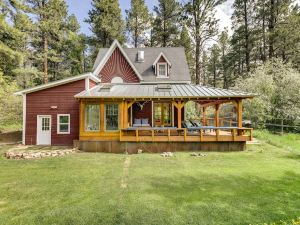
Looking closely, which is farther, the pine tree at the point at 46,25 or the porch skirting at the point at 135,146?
the pine tree at the point at 46,25

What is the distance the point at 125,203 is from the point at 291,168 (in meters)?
6.66

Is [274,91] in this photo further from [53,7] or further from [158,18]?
[53,7]

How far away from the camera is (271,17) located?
25297 millimetres

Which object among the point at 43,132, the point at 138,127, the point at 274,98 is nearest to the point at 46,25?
the point at 43,132

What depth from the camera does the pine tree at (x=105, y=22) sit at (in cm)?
2625

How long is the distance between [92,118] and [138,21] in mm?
21993

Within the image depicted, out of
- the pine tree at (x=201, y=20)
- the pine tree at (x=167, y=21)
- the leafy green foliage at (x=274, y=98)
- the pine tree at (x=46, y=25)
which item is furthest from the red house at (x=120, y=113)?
the pine tree at (x=167, y=21)

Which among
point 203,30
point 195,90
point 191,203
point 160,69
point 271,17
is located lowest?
point 191,203

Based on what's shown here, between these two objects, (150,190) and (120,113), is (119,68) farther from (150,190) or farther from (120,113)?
(150,190)

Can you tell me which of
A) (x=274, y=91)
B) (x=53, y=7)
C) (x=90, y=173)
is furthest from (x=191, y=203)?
(x=53, y=7)

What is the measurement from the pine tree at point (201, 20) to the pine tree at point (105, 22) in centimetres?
890

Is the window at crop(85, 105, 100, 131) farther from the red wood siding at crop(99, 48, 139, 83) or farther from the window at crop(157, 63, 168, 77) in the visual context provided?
the window at crop(157, 63, 168, 77)

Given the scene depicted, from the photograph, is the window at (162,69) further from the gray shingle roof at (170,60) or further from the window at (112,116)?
the window at (112,116)

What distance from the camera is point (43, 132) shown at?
13047 millimetres
